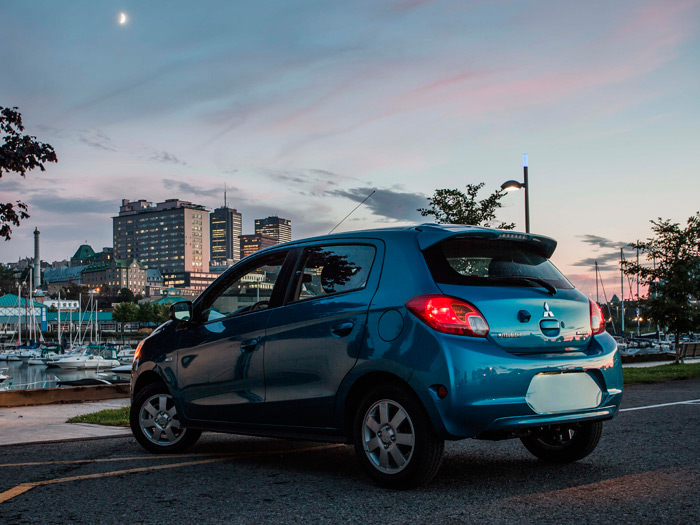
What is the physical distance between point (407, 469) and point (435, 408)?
47cm

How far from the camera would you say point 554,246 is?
5.57 metres

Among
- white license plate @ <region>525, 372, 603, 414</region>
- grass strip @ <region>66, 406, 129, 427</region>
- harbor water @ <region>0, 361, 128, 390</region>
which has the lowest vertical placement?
harbor water @ <region>0, 361, 128, 390</region>

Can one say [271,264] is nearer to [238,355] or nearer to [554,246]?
[238,355]

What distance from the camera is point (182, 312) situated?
6676mm

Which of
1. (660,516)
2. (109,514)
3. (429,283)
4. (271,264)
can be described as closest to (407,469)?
(429,283)

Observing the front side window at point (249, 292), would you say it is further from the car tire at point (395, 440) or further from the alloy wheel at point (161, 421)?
the car tire at point (395, 440)

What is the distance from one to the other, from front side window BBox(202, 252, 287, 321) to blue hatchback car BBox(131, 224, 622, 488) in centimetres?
2

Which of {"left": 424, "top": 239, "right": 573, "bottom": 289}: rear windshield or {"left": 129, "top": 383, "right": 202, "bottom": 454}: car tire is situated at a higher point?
{"left": 424, "top": 239, "right": 573, "bottom": 289}: rear windshield

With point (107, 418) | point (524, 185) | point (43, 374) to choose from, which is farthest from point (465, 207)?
point (43, 374)

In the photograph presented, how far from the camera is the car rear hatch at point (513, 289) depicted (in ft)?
15.5

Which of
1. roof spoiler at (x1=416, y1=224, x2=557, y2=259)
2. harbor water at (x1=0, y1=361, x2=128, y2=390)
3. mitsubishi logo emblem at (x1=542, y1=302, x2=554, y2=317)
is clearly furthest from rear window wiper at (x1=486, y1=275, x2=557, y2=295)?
harbor water at (x1=0, y1=361, x2=128, y2=390)

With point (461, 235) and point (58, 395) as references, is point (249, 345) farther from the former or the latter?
point (58, 395)

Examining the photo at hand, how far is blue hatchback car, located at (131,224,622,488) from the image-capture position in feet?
15.0

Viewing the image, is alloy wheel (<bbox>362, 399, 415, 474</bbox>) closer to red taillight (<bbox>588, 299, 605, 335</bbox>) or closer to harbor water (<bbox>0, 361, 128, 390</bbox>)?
red taillight (<bbox>588, 299, 605, 335</bbox>)
